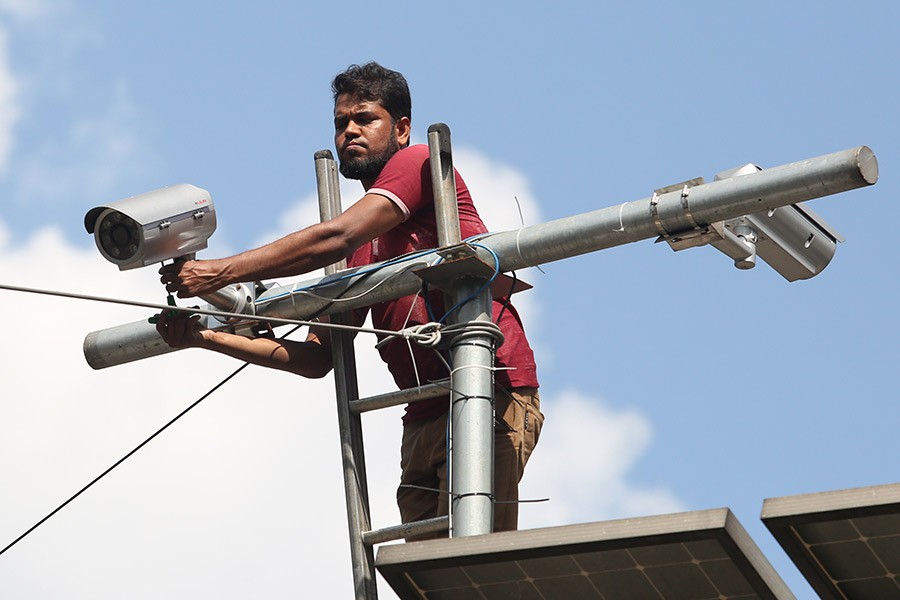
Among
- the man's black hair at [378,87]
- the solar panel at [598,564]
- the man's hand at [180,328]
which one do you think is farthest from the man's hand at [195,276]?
the solar panel at [598,564]

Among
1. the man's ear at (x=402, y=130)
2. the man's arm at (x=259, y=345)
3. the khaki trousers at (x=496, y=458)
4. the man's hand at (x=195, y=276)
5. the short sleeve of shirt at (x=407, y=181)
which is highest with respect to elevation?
the man's ear at (x=402, y=130)

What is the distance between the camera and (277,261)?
7523 millimetres

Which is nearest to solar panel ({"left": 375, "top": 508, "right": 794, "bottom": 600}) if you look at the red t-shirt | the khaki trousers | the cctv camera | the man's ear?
the khaki trousers

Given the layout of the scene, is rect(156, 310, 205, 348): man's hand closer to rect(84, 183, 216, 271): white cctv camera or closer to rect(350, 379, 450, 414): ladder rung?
rect(84, 183, 216, 271): white cctv camera

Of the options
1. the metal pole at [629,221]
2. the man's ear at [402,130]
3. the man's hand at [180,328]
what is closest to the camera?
the metal pole at [629,221]

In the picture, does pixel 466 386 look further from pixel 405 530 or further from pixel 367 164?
pixel 367 164

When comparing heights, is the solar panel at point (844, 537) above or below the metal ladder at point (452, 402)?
below

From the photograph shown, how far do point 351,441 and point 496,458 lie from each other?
0.64 m

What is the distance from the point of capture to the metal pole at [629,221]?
22.4ft

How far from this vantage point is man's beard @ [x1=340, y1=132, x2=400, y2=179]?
27.3ft

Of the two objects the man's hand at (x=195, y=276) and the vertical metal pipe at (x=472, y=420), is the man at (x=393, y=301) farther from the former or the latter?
the vertical metal pipe at (x=472, y=420)

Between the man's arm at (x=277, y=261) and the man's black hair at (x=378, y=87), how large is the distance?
102 cm

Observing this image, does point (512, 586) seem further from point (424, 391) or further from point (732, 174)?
point (732, 174)

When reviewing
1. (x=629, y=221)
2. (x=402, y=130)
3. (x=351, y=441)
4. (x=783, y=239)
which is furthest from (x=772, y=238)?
(x=351, y=441)
